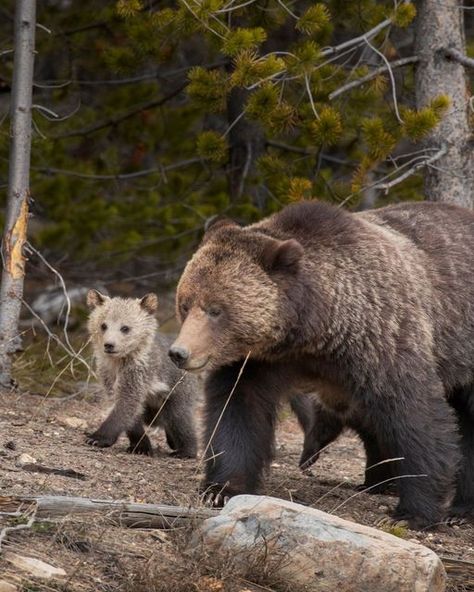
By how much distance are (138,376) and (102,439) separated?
1.98ft

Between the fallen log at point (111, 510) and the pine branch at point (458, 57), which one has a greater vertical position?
the pine branch at point (458, 57)

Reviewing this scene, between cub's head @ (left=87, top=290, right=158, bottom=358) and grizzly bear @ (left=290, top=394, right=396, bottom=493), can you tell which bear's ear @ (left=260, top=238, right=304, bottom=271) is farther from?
cub's head @ (left=87, top=290, right=158, bottom=358)

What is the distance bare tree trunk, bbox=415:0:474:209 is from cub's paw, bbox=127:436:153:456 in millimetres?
3229

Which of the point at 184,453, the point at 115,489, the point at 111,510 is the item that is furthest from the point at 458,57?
the point at 111,510

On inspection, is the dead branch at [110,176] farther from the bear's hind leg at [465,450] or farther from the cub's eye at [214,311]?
the cub's eye at [214,311]

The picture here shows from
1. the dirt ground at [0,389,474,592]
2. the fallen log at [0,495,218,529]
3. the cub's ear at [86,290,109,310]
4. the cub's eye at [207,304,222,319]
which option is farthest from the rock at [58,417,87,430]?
the fallen log at [0,495,218,529]

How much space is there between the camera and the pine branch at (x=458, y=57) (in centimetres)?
903

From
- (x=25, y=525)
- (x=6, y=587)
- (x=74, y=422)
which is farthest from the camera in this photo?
(x=74, y=422)

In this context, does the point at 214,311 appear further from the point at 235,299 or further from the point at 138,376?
the point at 138,376

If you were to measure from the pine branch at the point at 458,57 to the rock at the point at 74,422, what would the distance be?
4.30 meters

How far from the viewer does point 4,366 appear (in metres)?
8.95

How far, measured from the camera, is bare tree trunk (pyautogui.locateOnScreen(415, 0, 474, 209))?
926 cm

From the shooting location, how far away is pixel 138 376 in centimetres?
830

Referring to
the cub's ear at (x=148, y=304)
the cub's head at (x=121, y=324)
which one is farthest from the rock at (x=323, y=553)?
the cub's ear at (x=148, y=304)
